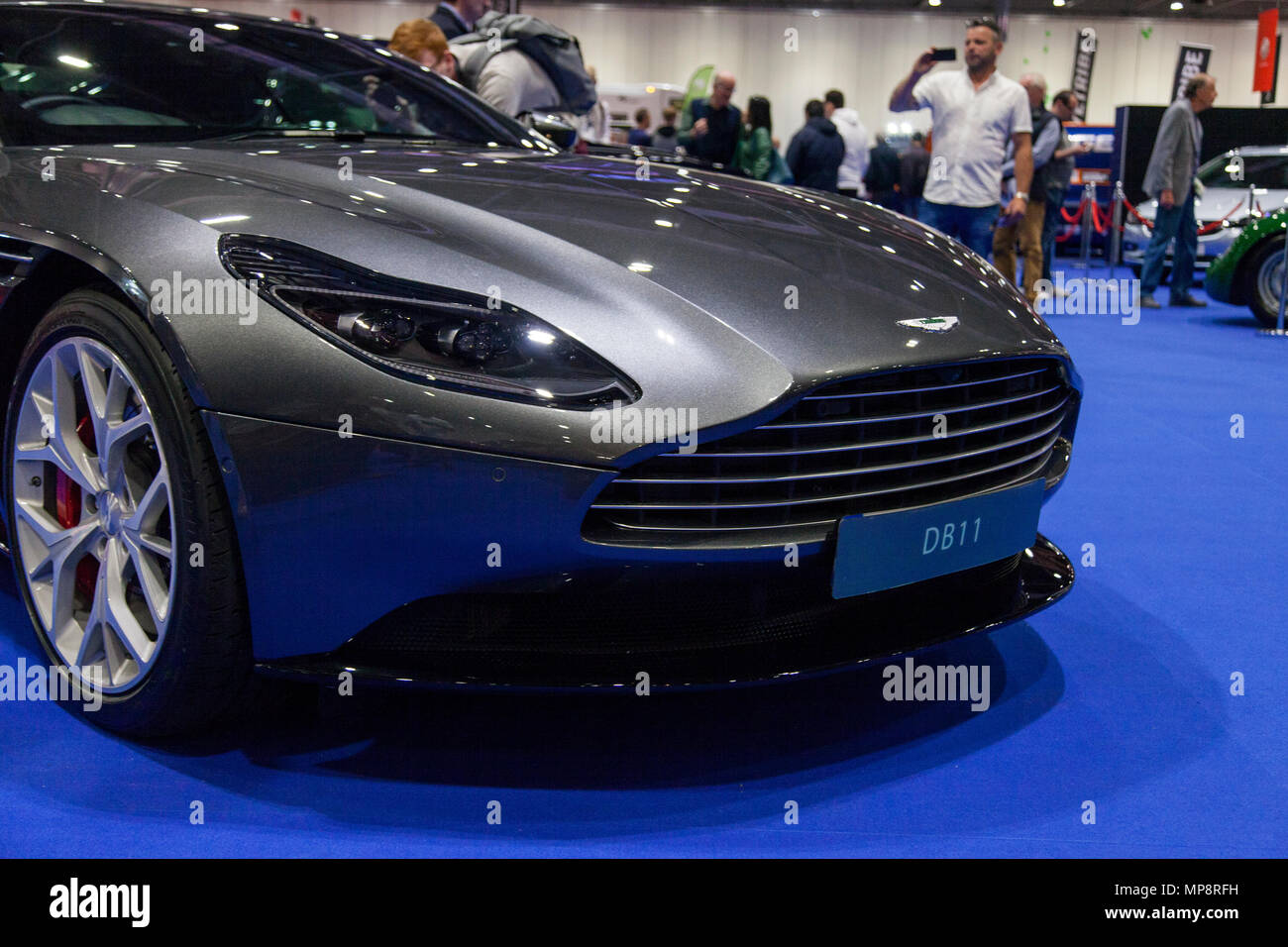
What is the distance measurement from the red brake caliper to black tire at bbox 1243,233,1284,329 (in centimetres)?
741

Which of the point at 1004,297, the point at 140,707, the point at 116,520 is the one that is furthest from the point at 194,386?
the point at 1004,297

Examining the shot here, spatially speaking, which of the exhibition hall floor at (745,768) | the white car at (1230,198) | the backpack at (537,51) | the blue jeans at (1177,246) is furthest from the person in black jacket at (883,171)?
the exhibition hall floor at (745,768)

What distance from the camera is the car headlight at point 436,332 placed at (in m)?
1.56

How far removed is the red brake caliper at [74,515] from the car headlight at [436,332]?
614mm

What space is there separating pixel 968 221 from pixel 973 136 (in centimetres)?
40

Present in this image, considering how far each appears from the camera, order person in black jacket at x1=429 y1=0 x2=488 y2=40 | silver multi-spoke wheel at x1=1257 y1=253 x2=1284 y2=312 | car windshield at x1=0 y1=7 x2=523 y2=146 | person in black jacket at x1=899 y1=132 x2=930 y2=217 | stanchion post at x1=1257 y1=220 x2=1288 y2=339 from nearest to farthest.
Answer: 1. car windshield at x1=0 y1=7 x2=523 y2=146
2. person in black jacket at x1=429 y1=0 x2=488 y2=40
3. stanchion post at x1=1257 y1=220 x2=1288 y2=339
4. silver multi-spoke wheel at x1=1257 y1=253 x2=1284 y2=312
5. person in black jacket at x1=899 y1=132 x2=930 y2=217

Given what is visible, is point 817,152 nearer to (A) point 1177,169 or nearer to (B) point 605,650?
(A) point 1177,169

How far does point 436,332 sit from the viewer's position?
161 centimetres

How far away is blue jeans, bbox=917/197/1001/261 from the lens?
595cm

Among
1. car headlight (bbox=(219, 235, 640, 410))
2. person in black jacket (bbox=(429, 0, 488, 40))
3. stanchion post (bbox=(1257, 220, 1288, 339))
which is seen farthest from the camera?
stanchion post (bbox=(1257, 220, 1288, 339))

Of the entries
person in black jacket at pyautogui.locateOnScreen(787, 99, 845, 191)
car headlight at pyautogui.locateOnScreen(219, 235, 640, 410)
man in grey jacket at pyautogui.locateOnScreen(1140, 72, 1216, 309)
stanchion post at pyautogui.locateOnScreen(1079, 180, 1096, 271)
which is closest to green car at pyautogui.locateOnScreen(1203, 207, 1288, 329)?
man in grey jacket at pyautogui.locateOnScreen(1140, 72, 1216, 309)

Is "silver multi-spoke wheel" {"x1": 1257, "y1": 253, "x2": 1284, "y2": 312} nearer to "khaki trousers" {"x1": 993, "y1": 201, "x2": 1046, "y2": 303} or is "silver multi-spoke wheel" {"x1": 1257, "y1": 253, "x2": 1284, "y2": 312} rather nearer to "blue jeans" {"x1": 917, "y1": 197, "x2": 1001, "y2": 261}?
"khaki trousers" {"x1": 993, "y1": 201, "x2": 1046, "y2": 303}

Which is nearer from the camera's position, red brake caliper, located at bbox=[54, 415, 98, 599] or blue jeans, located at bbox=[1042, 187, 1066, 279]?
red brake caliper, located at bbox=[54, 415, 98, 599]

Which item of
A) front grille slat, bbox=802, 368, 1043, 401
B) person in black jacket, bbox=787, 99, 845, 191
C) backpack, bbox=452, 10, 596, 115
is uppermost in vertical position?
backpack, bbox=452, 10, 596, 115
